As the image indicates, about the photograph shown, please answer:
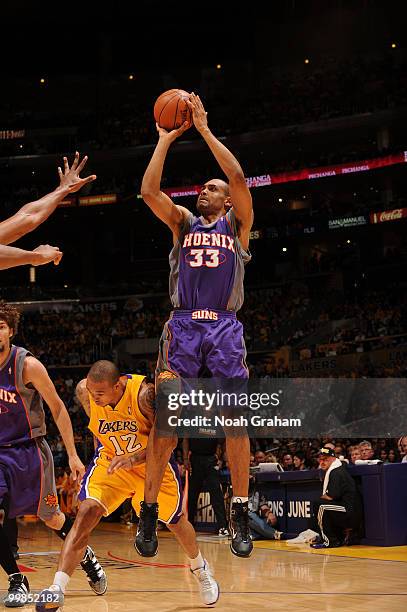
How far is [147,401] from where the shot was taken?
6.09 metres

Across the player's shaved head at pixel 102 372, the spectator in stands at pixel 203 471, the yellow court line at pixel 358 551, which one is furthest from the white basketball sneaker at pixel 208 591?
the spectator in stands at pixel 203 471

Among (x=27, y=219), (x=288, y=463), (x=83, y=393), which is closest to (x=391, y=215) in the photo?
(x=288, y=463)

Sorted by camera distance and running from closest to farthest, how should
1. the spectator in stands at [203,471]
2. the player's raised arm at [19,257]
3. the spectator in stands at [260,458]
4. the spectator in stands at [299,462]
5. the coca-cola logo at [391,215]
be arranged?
the player's raised arm at [19,257] → the spectator in stands at [203,471] → the spectator in stands at [299,462] → the spectator in stands at [260,458] → the coca-cola logo at [391,215]

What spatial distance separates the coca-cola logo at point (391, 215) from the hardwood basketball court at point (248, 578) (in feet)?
54.9

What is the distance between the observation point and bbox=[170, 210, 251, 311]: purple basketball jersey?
579 cm

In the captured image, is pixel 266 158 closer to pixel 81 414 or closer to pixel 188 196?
pixel 188 196

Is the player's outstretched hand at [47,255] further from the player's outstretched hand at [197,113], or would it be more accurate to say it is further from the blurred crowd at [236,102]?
the blurred crowd at [236,102]

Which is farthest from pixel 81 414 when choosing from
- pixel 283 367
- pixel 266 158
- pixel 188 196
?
pixel 266 158

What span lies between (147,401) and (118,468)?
20.7 inches

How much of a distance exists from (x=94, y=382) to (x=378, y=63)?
2640 centimetres

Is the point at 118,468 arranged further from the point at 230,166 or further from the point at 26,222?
the point at 230,166

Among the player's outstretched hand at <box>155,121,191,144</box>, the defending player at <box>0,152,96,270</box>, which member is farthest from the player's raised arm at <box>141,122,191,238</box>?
the defending player at <box>0,152,96,270</box>

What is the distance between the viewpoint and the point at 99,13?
108ft

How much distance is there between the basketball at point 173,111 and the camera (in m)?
5.67
